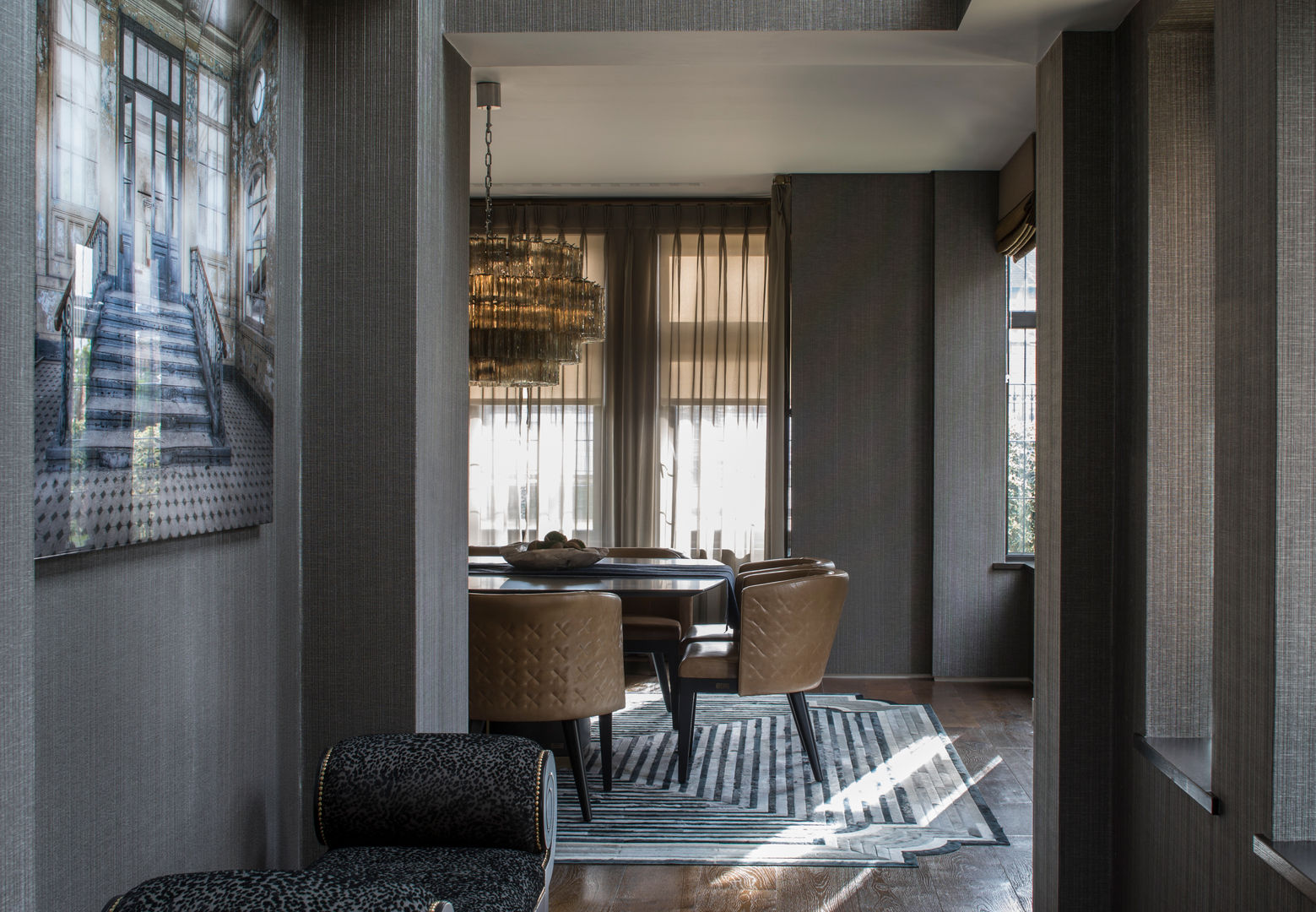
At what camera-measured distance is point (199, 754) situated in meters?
1.69

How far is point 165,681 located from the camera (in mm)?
1574

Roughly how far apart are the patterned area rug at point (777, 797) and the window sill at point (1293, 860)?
146cm

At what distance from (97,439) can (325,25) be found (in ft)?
4.10

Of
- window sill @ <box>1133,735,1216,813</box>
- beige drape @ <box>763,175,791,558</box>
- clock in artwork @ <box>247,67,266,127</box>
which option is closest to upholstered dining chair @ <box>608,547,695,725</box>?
beige drape @ <box>763,175,791,558</box>

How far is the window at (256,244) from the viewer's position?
182 centimetres

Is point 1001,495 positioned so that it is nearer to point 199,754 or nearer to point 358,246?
point 358,246

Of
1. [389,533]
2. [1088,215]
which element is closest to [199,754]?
[389,533]

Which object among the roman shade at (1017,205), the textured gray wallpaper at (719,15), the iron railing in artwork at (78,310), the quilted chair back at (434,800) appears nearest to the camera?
the iron railing in artwork at (78,310)

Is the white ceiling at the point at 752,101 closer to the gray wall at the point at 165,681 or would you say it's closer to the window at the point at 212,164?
the window at the point at 212,164

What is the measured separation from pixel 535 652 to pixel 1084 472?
1796 mm

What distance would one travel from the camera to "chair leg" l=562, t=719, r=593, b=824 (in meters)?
3.21

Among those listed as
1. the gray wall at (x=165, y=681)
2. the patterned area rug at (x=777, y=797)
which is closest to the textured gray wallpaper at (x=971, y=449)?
the patterned area rug at (x=777, y=797)

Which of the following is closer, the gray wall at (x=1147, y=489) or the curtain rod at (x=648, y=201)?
the gray wall at (x=1147, y=489)

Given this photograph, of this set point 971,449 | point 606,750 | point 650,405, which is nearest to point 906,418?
point 971,449
